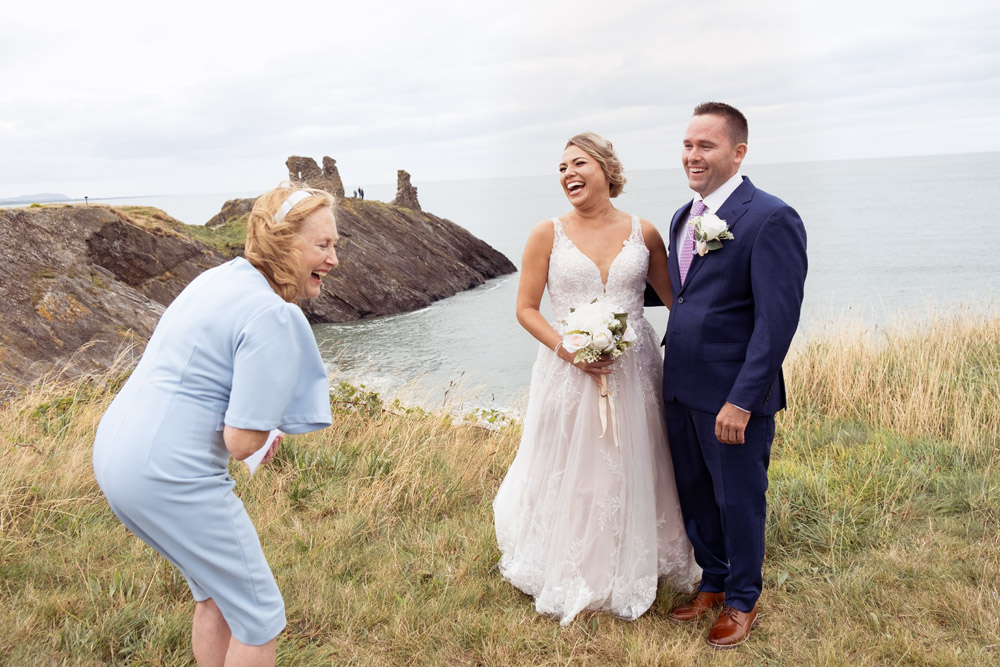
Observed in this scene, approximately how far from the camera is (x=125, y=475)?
81.4 inches

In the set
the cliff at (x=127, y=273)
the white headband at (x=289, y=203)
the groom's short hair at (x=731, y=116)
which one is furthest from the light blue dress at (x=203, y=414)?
the cliff at (x=127, y=273)

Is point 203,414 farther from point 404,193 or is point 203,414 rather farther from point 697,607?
point 404,193

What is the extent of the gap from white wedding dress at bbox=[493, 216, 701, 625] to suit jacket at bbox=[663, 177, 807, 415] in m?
0.29

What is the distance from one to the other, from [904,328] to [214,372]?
396 inches

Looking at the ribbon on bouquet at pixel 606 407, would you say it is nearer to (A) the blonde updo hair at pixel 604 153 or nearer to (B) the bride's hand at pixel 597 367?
(B) the bride's hand at pixel 597 367

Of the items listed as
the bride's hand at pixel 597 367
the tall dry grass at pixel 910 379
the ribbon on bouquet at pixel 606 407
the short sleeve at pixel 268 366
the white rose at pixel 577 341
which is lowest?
the tall dry grass at pixel 910 379

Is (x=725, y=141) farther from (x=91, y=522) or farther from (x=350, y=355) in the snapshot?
(x=350, y=355)

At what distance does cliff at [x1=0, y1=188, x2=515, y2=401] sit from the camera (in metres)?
16.3

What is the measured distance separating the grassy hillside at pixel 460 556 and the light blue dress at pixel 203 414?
4.39 feet

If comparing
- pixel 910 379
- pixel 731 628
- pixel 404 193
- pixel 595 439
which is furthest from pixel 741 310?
pixel 404 193

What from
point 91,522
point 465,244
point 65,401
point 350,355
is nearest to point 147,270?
point 350,355

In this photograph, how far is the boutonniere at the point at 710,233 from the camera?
3.16 m

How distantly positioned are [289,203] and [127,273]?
27.1m

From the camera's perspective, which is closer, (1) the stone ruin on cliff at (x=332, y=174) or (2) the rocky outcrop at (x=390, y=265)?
(2) the rocky outcrop at (x=390, y=265)
